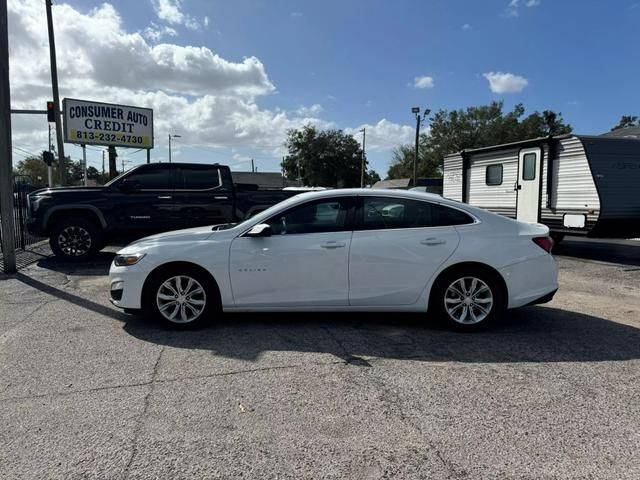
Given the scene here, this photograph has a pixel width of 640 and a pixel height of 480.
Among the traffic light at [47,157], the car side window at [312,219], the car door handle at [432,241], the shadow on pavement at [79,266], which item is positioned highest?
the traffic light at [47,157]

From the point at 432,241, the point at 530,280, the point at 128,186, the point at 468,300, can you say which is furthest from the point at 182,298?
the point at 128,186

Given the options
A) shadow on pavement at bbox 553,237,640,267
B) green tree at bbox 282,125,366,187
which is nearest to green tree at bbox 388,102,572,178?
green tree at bbox 282,125,366,187

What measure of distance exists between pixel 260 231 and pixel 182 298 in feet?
3.61

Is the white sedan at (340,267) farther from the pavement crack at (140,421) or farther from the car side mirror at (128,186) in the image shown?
the car side mirror at (128,186)

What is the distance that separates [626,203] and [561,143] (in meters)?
1.83

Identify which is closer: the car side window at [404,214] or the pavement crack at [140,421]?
the pavement crack at [140,421]

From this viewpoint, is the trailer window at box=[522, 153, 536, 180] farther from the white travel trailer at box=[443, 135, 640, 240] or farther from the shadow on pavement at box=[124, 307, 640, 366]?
the shadow on pavement at box=[124, 307, 640, 366]

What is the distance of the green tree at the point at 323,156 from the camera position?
2665 inches

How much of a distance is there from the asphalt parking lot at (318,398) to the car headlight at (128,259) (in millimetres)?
708

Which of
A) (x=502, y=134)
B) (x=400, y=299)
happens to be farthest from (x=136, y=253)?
(x=502, y=134)

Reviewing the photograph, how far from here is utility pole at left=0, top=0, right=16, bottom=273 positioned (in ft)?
28.0

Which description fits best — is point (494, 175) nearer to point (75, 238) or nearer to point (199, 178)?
point (199, 178)

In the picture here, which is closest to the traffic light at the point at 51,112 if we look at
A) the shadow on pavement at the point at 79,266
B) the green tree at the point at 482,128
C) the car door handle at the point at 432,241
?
the shadow on pavement at the point at 79,266

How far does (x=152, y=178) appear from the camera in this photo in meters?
10.0
